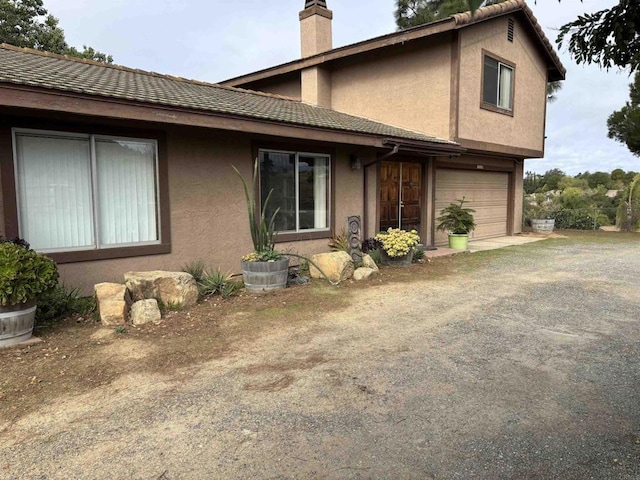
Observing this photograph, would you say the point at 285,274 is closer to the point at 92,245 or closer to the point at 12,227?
the point at 92,245

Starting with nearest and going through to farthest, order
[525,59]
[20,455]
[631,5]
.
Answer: [631,5] → [20,455] → [525,59]

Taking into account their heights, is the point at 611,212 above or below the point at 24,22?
below

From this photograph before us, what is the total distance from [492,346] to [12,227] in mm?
5691

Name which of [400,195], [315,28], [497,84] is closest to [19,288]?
[400,195]

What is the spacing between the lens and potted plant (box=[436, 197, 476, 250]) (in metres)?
11.3

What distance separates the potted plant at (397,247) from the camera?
8781 millimetres

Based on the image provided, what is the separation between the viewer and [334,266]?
7613mm

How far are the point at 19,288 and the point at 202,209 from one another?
324cm

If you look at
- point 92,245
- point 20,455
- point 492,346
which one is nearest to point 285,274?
point 92,245

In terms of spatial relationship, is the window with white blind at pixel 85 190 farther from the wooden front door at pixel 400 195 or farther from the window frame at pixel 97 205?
the wooden front door at pixel 400 195

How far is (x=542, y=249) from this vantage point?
39.1ft

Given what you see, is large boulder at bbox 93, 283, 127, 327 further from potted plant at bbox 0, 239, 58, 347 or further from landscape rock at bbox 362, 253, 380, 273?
landscape rock at bbox 362, 253, 380, 273

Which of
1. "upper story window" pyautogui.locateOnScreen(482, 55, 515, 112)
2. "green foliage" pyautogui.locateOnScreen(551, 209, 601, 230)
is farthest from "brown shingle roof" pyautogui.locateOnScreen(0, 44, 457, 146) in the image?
"green foliage" pyautogui.locateOnScreen(551, 209, 601, 230)

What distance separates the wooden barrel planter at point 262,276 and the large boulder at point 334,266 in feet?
3.68
